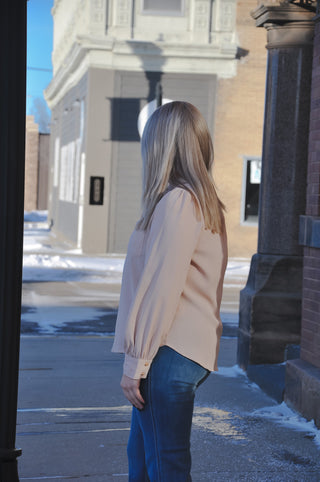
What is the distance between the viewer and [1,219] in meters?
3.06

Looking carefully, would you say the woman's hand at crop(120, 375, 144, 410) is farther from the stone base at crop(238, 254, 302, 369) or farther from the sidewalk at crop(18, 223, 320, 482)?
the stone base at crop(238, 254, 302, 369)

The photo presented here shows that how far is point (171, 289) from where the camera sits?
8.50 feet

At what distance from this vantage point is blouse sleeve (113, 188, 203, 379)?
2566mm

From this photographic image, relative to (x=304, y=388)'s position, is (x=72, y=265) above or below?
below

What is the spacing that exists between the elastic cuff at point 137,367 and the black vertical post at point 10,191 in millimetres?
719

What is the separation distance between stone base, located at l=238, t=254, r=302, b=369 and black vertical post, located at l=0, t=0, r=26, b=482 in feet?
13.0

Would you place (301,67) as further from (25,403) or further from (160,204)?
(160,204)

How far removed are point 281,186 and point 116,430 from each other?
2.96m

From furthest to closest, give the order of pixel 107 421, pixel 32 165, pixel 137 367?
pixel 32 165
pixel 107 421
pixel 137 367

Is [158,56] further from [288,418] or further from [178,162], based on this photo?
[178,162]

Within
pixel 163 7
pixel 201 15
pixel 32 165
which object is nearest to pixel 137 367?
pixel 201 15

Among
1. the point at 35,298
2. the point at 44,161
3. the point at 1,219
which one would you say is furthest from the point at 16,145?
the point at 44,161

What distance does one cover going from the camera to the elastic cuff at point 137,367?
101 inches

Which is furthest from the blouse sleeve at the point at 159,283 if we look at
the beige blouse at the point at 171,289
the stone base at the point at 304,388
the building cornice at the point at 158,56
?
the building cornice at the point at 158,56
